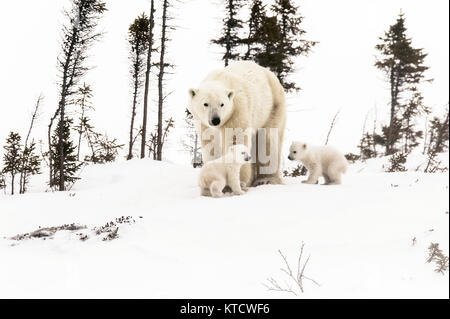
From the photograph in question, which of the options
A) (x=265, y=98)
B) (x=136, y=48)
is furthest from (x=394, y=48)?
(x=265, y=98)

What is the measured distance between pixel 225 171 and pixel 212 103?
43.1 inches

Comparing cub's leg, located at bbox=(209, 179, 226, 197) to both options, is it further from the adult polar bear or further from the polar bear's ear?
the polar bear's ear

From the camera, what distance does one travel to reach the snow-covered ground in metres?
2.74

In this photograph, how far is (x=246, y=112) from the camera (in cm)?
595

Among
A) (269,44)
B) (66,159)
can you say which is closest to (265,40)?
(269,44)

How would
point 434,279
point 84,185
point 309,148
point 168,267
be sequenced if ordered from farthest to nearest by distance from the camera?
1. point 84,185
2. point 309,148
3. point 168,267
4. point 434,279

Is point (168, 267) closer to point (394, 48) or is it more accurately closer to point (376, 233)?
point (376, 233)

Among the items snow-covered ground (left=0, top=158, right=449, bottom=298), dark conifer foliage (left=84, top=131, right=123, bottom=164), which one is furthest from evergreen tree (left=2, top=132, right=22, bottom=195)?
snow-covered ground (left=0, top=158, right=449, bottom=298)

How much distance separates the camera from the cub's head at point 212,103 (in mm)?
5391

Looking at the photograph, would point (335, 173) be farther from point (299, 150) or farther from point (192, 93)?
point (192, 93)

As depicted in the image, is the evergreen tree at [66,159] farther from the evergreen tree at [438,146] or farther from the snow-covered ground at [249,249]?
the evergreen tree at [438,146]

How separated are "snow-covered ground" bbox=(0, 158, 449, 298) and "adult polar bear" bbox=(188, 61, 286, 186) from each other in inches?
50.7
